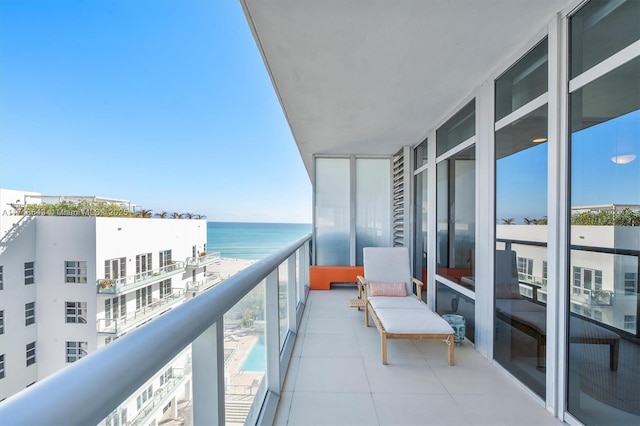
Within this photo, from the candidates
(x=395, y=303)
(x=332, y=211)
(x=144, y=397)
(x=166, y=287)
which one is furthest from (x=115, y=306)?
(x=144, y=397)

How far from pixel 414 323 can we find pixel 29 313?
4.26m

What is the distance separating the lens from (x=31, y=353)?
3.40 metres

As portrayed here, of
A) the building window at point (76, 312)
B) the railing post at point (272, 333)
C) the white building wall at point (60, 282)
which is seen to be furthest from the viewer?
the building window at point (76, 312)

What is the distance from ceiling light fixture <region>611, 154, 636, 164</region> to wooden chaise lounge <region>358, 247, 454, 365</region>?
1882 mm

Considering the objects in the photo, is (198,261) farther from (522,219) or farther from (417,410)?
(522,219)

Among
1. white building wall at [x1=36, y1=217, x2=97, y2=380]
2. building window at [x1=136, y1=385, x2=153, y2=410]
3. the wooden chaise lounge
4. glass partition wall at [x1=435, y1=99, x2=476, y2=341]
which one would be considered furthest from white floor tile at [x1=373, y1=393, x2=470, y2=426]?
white building wall at [x1=36, y1=217, x2=97, y2=380]

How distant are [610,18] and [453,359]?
2820mm

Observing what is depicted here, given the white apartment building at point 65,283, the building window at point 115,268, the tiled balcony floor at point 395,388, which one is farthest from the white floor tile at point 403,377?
the building window at point 115,268

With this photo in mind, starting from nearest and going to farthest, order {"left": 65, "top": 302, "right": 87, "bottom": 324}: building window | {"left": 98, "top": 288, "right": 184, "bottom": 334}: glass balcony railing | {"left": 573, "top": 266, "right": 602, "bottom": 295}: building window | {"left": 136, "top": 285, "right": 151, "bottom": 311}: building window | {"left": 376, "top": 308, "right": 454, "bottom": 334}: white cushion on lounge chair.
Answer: {"left": 98, "top": 288, "right": 184, "bottom": 334}: glass balcony railing < {"left": 573, "top": 266, "right": 602, "bottom": 295}: building window < {"left": 376, "top": 308, "right": 454, "bottom": 334}: white cushion on lounge chair < {"left": 65, "top": 302, "right": 87, "bottom": 324}: building window < {"left": 136, "top": 285, "right": 151, "bottom": 311}: building window

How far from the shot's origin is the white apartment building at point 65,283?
270 centimetres

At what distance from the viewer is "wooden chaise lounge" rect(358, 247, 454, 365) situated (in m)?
2.89

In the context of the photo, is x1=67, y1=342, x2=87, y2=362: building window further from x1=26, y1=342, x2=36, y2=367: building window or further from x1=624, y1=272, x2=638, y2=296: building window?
x1=624, y1=272, x2=638, y2=296: building window

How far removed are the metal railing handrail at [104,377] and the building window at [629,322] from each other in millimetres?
2220

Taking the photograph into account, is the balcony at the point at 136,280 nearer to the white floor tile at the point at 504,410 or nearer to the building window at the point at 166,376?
the building window at the point at 166,376
